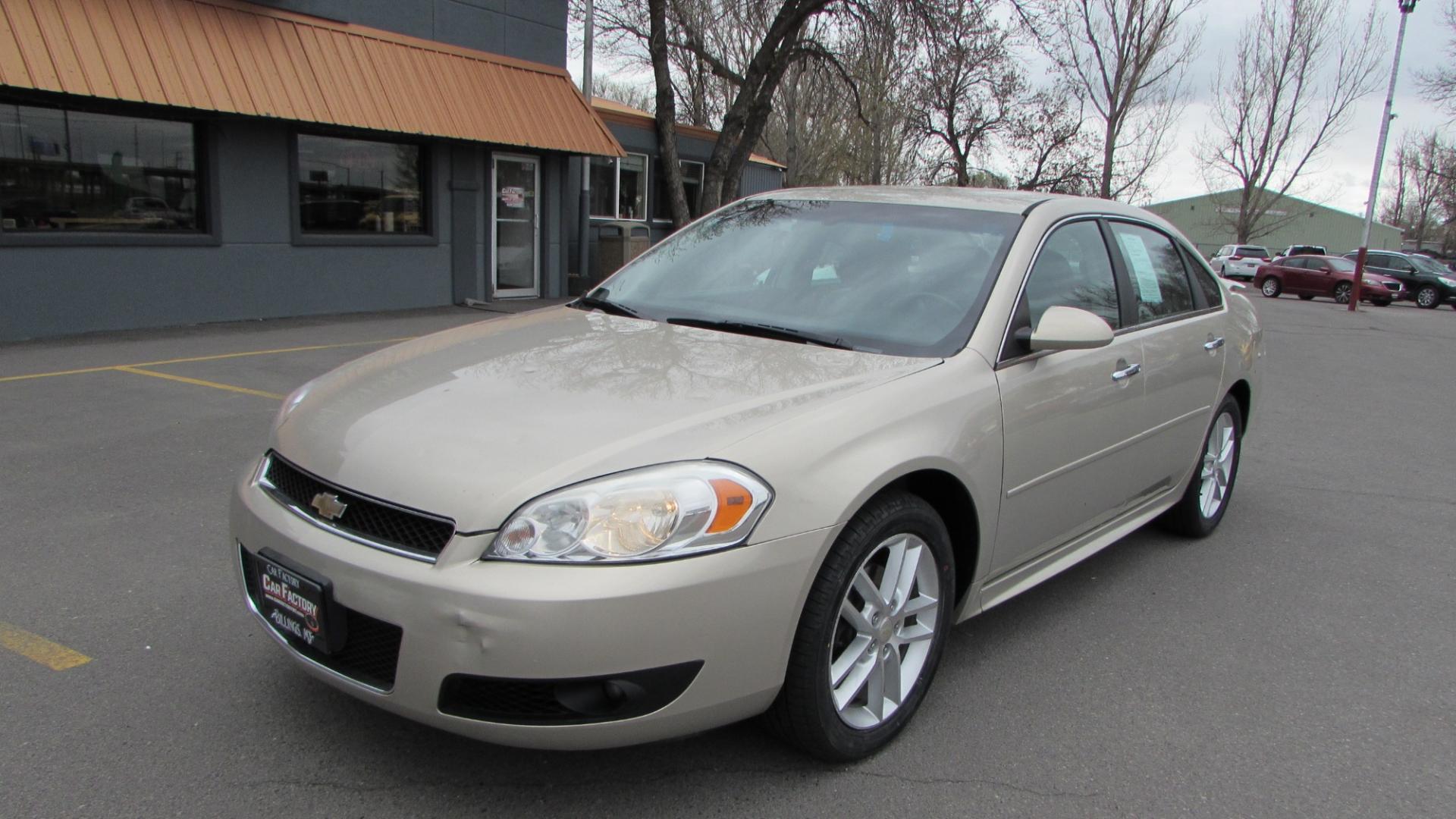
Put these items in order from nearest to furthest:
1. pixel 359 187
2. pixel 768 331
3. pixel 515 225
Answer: pixel 768 331 → pixel 359 187 → pixel 515 225

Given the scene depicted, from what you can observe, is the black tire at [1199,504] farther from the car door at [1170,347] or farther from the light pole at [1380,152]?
the light pole at [1380,152]

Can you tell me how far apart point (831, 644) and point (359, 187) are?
40.4 feet

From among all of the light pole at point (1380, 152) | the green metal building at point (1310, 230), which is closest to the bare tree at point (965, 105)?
the light pole at point (1380, 152)

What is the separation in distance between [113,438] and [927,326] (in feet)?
16.6

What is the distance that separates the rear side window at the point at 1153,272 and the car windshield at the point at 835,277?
2.85 ft

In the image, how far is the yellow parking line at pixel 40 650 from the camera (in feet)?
10.4

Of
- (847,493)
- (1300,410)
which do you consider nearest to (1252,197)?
(1300,410)

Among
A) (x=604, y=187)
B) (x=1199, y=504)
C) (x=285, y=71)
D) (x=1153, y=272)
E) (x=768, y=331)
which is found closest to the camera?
(x=768, y=331)

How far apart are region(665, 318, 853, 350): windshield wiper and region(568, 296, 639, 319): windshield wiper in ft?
0.87

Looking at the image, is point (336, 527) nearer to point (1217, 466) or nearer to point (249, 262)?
point (1217, 466)

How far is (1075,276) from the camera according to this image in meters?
3.79

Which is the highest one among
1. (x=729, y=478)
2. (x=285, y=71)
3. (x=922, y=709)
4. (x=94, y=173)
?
(x=285, y=71)

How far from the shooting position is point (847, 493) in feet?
8.30

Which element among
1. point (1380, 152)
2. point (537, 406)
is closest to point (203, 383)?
point (537, 406)
